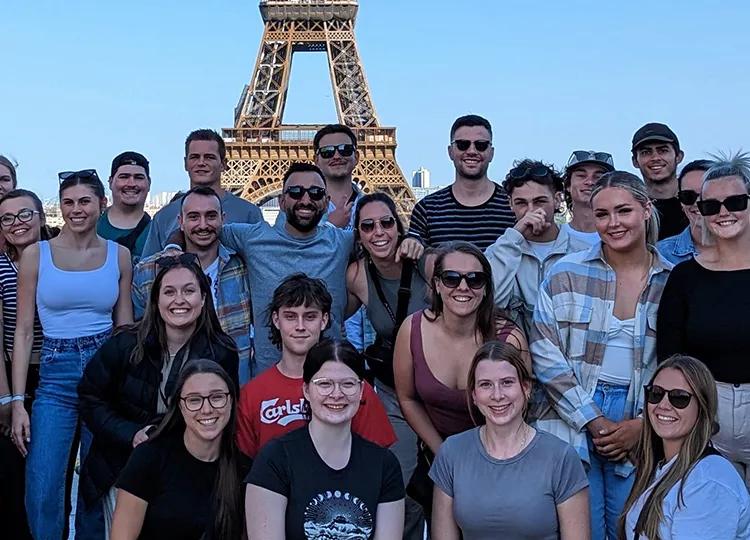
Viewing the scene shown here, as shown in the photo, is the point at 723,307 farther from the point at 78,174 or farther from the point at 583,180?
the point at 78,174

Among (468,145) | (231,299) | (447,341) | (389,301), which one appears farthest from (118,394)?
(468,145)

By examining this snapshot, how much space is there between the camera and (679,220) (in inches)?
217

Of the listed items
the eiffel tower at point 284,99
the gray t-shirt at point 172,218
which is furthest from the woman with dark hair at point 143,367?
the eiffel tower at point 284,99

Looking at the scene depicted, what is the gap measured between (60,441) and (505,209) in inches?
111

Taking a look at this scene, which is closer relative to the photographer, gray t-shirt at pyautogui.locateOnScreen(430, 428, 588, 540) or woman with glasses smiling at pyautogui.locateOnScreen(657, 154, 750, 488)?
gray t-shirt at pyautogui.locateOnScreen(430, 428, 588, 540)

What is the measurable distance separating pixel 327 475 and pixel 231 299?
161 cm

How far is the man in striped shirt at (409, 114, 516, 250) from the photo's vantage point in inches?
212

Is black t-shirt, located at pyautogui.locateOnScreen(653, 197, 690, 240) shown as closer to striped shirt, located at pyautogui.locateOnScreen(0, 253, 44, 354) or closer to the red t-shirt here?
the red t-shirt

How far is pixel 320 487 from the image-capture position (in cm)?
353

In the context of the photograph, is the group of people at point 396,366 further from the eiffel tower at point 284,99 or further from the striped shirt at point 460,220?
the eiffel tower at point 284,99

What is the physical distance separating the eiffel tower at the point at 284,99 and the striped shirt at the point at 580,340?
80.8ft

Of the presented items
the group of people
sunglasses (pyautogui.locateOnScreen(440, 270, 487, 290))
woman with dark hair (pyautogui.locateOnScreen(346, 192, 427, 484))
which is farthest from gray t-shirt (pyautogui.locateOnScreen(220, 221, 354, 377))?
sunglasses (pyautogui.locateOnScreen(440, 270, 487, 290))

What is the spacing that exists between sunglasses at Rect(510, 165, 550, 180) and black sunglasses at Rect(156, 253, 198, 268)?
1671mm

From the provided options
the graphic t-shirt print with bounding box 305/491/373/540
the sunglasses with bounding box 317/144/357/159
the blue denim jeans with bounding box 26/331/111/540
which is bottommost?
the graphic t-shirt print with bounding box 305/491/373/540
